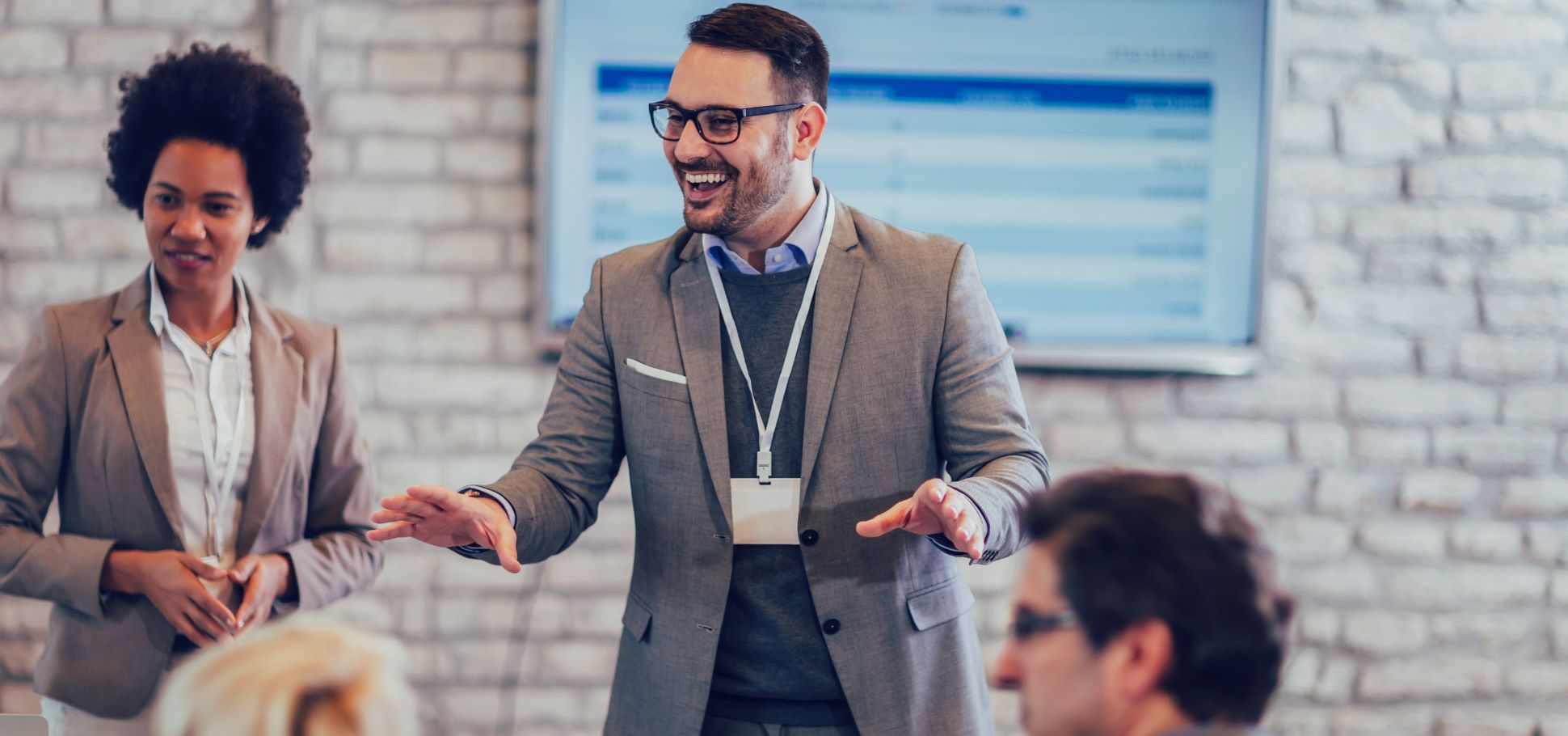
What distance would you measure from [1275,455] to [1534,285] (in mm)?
766

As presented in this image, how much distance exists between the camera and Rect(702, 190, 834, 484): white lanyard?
5.63 ft

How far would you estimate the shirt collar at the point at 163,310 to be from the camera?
1941 millimetres

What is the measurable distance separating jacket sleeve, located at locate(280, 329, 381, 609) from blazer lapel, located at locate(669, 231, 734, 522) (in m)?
0.67

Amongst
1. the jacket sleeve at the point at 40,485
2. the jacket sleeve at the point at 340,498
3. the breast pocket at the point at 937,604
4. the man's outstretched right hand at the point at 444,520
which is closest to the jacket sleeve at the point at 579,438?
the man's outstretched right hand at the point at 444,520

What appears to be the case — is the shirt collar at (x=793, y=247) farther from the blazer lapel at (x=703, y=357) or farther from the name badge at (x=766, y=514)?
the name badge at (x=766, y=514)

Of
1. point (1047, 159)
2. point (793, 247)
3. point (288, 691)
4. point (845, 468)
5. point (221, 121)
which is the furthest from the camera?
→ point (1047, 159)

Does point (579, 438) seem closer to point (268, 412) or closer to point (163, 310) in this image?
point (268, 412)

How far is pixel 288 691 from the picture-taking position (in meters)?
0.81

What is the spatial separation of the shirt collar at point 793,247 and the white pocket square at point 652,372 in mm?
192

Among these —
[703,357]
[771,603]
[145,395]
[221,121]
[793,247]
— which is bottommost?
[771,603]

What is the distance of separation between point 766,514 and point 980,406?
34 centimetres

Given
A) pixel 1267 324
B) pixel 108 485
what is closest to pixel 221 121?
pixel 108 485

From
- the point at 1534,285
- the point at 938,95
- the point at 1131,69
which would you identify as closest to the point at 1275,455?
the point at 1534,285

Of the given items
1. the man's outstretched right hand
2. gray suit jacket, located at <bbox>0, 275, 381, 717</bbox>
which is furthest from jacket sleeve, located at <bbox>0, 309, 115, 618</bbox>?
the man's outstretched right hand
